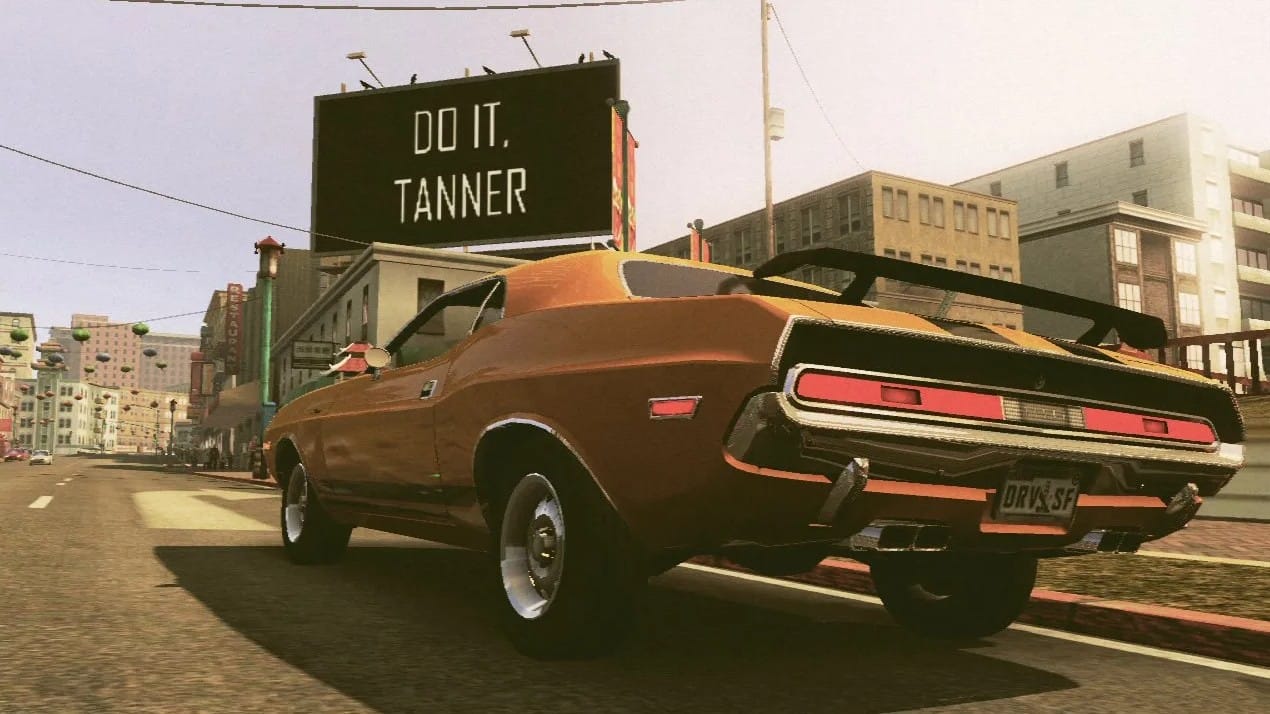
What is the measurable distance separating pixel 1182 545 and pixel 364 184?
28.4 metres

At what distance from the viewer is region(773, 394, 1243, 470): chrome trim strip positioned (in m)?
2.77

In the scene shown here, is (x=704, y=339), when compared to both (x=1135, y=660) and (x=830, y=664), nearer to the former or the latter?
(x=830, y=664)

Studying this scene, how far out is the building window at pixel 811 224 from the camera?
5403 cm

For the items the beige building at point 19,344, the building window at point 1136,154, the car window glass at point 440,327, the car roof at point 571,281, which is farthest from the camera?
the beige building at point 19,344

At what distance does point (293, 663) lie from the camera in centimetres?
347

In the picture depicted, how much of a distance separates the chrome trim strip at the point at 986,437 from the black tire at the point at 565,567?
2.67 feet

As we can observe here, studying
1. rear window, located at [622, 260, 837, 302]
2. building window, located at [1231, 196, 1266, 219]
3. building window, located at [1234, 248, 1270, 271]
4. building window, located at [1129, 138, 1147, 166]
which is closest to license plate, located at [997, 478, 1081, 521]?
rear window, located at [622, 260, 837, 302]

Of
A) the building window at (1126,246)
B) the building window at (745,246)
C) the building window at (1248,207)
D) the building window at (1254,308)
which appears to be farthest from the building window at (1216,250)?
the building window at (745,246)

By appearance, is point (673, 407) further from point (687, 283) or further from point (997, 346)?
point (687, 283)

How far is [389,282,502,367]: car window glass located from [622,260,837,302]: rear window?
77 cm

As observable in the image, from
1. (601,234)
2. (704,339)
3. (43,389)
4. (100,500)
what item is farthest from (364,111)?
(43,389)

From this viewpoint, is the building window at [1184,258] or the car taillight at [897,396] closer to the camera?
the car taillight at [897,396]

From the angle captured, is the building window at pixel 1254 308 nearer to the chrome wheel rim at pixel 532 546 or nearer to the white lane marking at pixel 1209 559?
the white lane marking at pixel 1209 559

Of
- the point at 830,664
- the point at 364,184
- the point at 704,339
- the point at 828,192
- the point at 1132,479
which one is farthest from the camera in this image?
the point at 828,192
